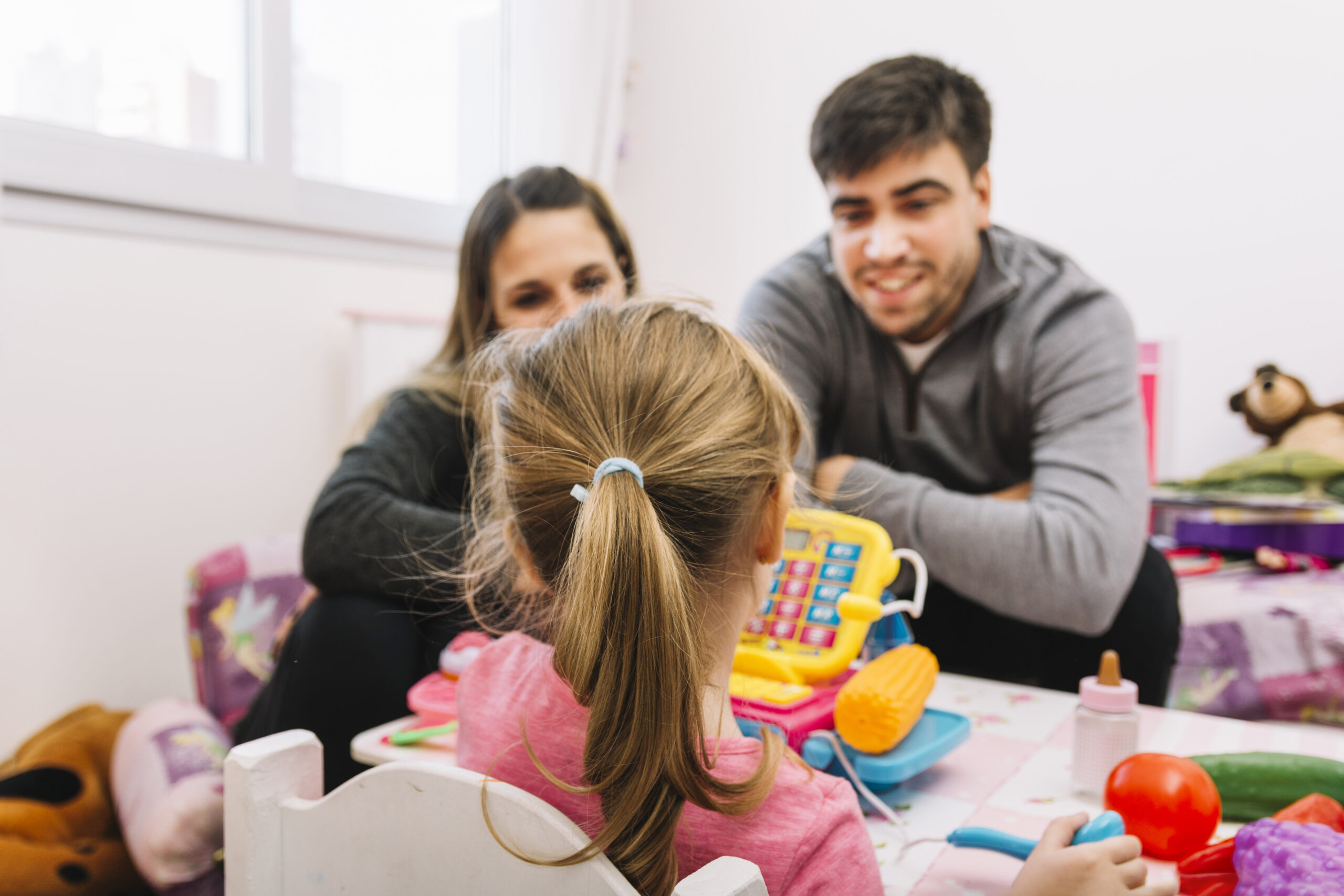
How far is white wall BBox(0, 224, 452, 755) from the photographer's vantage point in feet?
3.82

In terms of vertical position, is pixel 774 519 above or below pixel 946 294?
below

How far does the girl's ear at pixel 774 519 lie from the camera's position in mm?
524

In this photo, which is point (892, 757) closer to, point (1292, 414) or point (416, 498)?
point (416, 498)

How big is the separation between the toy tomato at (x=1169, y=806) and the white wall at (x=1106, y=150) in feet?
2.43

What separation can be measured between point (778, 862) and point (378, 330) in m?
1.32

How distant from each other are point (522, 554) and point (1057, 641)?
2.67 ft

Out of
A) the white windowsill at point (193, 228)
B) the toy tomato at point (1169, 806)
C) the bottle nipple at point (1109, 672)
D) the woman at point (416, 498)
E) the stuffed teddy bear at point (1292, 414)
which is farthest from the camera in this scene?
the stuffed teddy bear at point (1292, 414)

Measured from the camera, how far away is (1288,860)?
42cm

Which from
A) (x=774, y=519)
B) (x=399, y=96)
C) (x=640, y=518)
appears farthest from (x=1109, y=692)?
(x=399, y=96)

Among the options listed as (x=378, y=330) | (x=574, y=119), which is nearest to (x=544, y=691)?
(x=378, y=330)

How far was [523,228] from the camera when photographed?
3.59 feet

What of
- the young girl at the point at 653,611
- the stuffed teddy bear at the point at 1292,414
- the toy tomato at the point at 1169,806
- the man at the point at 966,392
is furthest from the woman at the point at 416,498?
the stuffed teddy bear at the point at 1292,414

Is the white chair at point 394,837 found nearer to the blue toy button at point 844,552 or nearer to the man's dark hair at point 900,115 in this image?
the blue toy button at point 844,552

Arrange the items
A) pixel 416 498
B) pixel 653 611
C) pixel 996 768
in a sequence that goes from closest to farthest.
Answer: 1. pixel 653 611
2. pixel 996 768
3. pixel 416 498
